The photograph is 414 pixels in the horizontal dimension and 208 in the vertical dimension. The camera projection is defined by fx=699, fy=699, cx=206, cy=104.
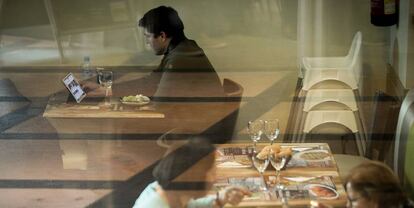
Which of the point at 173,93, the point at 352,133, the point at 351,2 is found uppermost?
the point at 351,2

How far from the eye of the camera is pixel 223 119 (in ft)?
8.14

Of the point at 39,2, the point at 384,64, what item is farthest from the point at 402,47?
the point at 39,2

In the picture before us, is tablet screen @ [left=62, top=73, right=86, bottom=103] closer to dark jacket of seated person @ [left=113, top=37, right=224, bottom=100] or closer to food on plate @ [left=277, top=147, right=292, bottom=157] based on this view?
dark jacket of seated person @ [left=113, top=37, right=224, bottom=100]

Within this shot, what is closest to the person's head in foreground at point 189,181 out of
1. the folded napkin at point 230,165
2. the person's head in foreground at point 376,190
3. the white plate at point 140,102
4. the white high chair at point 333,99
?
the folded napkin at point 230,165

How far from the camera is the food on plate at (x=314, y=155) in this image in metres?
1.88

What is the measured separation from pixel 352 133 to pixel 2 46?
1.82m

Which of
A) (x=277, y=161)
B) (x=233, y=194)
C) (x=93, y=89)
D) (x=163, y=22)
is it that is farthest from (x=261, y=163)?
(x=163, y=22)

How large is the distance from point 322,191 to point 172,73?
1.10 meters

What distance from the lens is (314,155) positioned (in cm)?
190

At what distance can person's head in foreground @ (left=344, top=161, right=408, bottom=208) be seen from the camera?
143 cm

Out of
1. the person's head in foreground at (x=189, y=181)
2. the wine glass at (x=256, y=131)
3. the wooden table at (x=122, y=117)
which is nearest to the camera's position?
the person's head in foreground at (x=189, y=181)

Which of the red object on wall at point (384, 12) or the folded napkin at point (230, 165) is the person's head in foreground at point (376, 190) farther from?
the red object on wall at point (384, 12)

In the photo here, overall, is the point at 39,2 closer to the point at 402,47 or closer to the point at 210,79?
the point at 210,79

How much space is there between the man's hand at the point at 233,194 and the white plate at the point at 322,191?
0.15 metres
